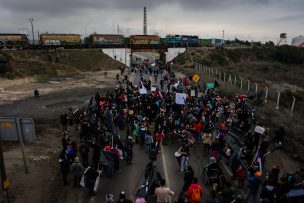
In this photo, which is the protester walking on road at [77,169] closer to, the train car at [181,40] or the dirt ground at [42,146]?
the dirt ground at [42,146]

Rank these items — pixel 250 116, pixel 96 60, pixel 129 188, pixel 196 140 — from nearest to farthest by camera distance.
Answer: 1. pixel 129 188
2. pixel 196 140
3. pixel 250 116
4. pixel 96 60

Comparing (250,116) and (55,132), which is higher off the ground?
(250,116)

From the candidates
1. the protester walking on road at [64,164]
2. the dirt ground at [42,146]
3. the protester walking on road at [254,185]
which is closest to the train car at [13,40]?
the dirt ground at [42,146]

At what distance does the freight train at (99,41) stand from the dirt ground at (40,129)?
31074mm

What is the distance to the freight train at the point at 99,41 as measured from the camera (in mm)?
73312

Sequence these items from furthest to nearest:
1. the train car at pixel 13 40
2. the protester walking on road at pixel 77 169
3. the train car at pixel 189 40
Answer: the train car at pixel 189 40 < the train car at pixel 13 40 < the protester walking on road at pixel 77 169

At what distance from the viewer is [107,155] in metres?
13.2

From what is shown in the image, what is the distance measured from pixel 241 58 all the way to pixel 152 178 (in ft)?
256

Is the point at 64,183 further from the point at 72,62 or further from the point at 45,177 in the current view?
the point at 72,62

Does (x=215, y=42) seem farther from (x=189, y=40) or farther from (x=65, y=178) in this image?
(x=65, y=178)

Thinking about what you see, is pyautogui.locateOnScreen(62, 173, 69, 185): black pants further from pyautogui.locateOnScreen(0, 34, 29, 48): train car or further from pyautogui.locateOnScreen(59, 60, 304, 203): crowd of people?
pyautogui.locateOnScreen(0, 34, 29, 48): train car

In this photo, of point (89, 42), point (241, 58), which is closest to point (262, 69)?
point (241, 58)

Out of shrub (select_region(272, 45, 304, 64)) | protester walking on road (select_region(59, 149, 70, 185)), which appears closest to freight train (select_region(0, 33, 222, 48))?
shrub (select_region(272, 45, 304, 64))

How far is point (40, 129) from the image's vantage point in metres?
21.3
